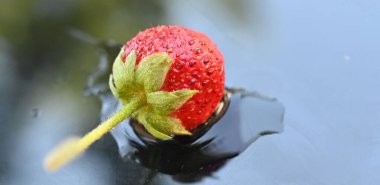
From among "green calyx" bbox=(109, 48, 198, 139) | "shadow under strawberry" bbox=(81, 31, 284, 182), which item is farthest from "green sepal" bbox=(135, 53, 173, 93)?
"shadow under strawberry" bbox=(81, 31, 284, 182)

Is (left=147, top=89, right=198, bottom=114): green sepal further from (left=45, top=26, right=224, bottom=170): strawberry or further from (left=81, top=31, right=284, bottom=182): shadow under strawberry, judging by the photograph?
(left=81, top=31, right=284, bottom=182): shadow under strawberry

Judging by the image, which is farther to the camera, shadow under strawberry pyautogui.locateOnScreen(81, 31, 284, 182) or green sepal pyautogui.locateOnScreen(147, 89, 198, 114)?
shadow under strawberry pyautogui.locateOnScreen(81, 31, 284, 182)

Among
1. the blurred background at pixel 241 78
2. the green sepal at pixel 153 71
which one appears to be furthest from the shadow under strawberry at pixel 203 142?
the green sepal at pixel 153 71

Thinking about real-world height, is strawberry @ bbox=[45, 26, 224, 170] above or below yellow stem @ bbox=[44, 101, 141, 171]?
above

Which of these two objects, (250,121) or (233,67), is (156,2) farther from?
(250,121)

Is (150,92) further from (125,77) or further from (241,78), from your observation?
(241,78)

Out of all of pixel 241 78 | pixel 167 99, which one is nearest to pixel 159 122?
pixel 167 99
